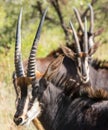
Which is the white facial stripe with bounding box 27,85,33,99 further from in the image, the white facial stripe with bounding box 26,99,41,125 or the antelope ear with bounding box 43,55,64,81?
the antelope ear with bounding box 43,55,64,81

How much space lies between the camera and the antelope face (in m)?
6.14

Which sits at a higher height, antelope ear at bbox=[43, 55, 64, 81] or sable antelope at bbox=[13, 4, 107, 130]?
antelope ear at bbox=[43, 55, 64, 81]

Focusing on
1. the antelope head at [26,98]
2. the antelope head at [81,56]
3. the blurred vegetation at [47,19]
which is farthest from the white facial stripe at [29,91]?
the blurred vegetation at [47,19]

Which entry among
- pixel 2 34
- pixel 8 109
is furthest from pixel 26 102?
pixel 2 34

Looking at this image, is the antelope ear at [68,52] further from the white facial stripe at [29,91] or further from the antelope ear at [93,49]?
the white facial stripe at [29,91]

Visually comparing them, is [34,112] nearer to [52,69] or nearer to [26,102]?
[26,102]

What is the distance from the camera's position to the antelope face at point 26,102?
6145 millimetres


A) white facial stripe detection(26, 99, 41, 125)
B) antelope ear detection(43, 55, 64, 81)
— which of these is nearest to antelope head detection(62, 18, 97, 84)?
antelope ear detection(43, 55, 64, 81)

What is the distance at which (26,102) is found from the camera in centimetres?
625

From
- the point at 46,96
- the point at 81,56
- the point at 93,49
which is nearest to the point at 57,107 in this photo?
the point at 46,96

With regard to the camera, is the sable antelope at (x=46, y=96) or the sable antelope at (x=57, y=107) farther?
the sable antelope at (x=46, y=96)

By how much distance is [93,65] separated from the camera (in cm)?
1059

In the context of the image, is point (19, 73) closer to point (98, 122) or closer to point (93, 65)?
point (98, 122)

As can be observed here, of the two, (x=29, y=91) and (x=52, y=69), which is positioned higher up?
(x=52, y=69)
